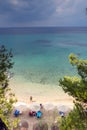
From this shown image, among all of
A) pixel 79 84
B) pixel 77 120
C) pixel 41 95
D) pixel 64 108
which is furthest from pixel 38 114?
pixel 79 84

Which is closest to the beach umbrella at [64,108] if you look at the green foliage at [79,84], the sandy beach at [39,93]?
the sandy beach at [39,93]

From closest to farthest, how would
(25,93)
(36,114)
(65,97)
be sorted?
(36,114)
(65,97)
(25,93)

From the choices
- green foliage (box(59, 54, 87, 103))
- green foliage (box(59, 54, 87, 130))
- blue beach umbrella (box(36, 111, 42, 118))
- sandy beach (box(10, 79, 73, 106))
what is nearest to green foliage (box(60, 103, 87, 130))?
green foliage (box(59, 54, 87, 130))

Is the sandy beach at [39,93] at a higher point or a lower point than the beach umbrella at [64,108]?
lower

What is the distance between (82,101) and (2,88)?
4.34 metres

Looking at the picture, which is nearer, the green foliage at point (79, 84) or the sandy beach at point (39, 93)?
the green foliage at point (79, 84)

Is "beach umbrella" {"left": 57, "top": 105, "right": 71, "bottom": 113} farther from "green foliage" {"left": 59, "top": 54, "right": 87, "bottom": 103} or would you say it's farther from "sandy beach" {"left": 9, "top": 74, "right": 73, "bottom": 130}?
"green foliage" {"left": 59, "top": 54, "right": 87, "bottom": 103}

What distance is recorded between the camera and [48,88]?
43.8 m

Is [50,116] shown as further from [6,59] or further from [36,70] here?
[36,70]

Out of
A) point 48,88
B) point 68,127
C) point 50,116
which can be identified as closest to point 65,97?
point 48,88

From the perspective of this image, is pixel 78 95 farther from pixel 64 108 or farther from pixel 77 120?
pixel 64 108

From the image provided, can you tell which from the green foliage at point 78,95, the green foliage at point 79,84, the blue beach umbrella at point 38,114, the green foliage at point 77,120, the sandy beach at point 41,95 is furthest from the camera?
the sandy beach at point 41,95

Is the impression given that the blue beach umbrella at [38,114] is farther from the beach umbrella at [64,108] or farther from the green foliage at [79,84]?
the green foliage at [79,84]

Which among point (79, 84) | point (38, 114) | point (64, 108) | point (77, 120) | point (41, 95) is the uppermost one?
point (79, 84)
